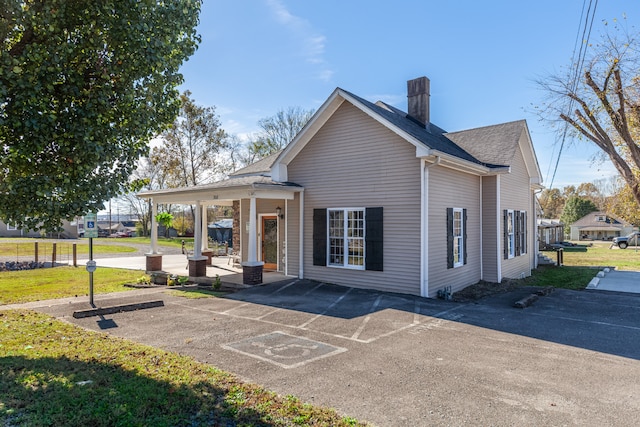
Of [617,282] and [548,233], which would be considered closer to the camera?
Answer: [617,282]

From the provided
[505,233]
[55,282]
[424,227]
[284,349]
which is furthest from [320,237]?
[55,282]

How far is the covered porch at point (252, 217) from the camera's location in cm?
1140

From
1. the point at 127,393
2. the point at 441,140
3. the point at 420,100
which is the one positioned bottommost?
the point at 127,393

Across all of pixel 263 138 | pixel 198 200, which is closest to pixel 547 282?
pixel 198 200

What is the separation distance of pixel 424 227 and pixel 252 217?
504cm

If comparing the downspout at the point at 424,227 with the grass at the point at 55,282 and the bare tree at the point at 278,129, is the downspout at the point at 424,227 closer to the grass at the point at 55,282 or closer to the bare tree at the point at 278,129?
the grass at the point at 55,282

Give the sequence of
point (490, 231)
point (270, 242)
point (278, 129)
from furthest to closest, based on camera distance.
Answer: point (278, 129) → point (270, 242) → point (490, 231)

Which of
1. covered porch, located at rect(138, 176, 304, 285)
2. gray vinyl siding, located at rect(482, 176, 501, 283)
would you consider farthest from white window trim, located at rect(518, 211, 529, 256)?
covered porch, located at rect(138, 176, 304, 285)

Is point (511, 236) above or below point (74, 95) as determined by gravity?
below

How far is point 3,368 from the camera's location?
15.9ft

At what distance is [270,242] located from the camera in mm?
14305

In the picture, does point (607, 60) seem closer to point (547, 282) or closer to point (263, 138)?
point (547, 282)

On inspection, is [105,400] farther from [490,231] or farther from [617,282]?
[617,282]

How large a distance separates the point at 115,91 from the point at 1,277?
1338 cm
